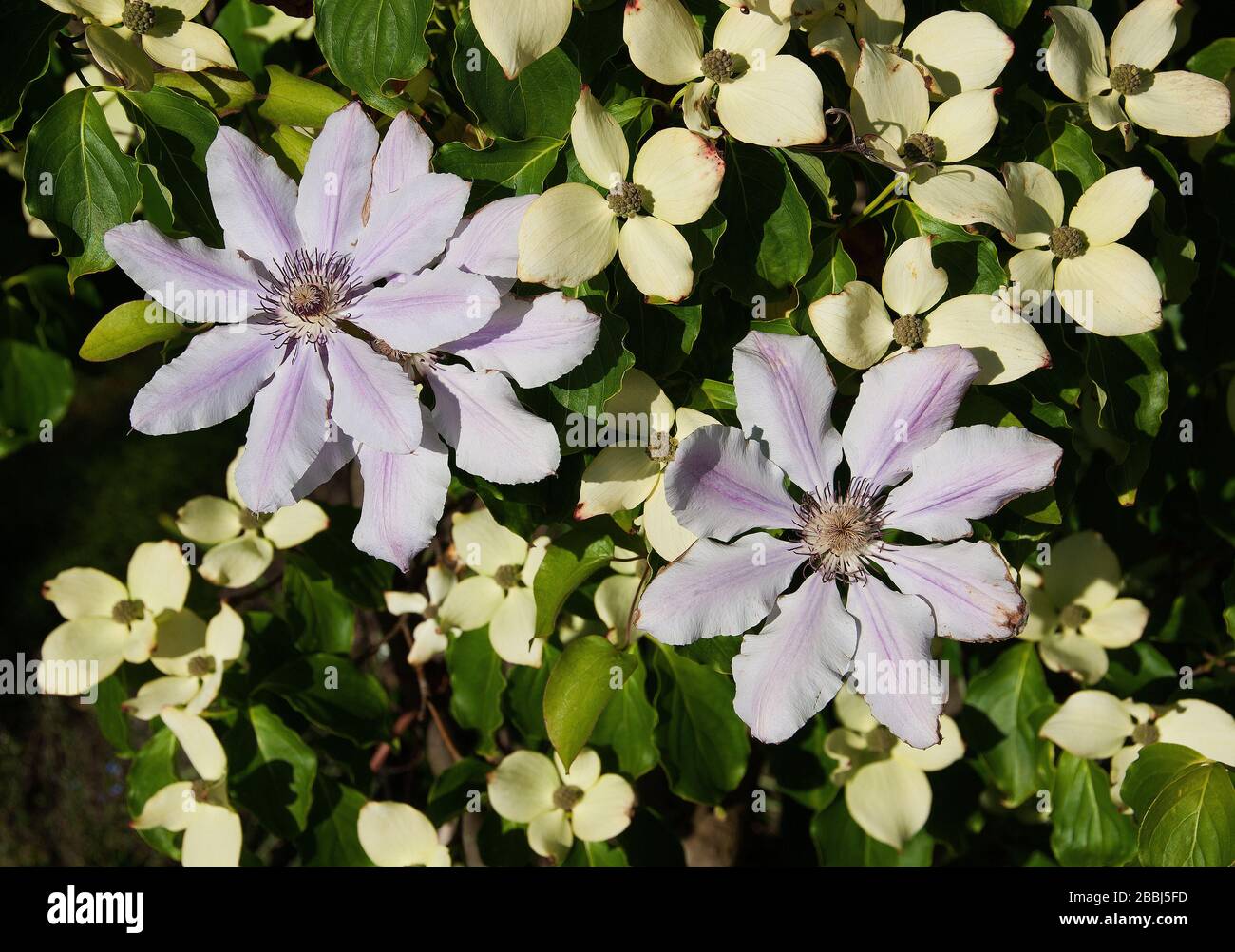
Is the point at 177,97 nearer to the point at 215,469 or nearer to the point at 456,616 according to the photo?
the point at 456,616

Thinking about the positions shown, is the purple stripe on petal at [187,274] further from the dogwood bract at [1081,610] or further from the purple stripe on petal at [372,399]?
the dogwood bract at [1081,610]

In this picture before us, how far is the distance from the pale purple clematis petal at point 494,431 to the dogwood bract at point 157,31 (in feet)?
1.62

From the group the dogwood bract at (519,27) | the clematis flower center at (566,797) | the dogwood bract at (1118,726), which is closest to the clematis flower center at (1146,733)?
the dogwood bract at (1118,726)

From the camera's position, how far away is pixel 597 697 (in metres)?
1.45

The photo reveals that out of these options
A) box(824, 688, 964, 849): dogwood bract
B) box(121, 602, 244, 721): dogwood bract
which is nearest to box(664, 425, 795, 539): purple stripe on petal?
box(824, 688, 964, 849): dogwood bract

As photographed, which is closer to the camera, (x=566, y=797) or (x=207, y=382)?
(x=207, y=382)

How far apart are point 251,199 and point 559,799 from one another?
1064mm

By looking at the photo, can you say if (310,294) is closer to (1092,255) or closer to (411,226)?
(411,226)

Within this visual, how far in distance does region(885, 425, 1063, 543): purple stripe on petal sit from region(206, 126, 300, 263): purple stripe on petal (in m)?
0.74

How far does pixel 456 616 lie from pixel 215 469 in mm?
2082

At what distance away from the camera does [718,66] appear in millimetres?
1126

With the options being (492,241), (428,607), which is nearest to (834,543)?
(492,241)

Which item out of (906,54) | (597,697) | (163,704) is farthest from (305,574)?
(906,54)

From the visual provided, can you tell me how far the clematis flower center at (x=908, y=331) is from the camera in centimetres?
114
